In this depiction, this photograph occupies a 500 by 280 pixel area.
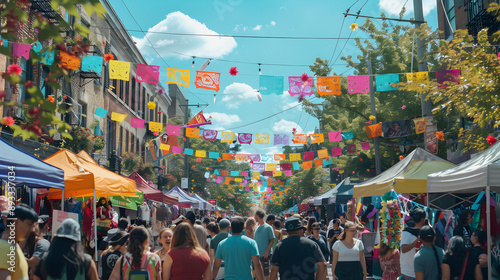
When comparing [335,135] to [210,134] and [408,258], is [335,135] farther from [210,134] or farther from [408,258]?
[408,258]

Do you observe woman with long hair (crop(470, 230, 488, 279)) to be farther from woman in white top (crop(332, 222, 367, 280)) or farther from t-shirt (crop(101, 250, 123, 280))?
t-shirt (crop(101, 250, 123, 280))

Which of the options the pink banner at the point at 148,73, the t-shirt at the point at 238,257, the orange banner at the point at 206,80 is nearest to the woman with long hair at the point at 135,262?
the t-shirt at the point at 238,257

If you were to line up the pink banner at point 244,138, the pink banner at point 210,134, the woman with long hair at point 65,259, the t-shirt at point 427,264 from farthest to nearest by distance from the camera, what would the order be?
1. the pink banner at point 210,134
2. the pink banner at point 244,138
3. the t-shirt at point 427,264
4. the woman with long hair at point 65,259

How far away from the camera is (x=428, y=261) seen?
6.84 meters

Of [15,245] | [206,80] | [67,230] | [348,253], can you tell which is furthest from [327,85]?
[15,245]

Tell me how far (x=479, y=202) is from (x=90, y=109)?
1904 cm

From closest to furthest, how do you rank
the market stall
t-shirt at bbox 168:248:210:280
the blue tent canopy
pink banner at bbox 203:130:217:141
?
1. t-shirt at bbox 168:248:210:280
2. the blue tent canopy
3. the market stall
4. pink banner at bbox 203:130:217:141

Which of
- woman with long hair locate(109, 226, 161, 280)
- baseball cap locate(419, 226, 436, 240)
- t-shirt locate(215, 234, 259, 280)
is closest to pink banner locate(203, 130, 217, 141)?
t-shirt locate(215, 234, 259, 280)

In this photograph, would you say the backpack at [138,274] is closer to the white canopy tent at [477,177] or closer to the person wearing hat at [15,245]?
the person wearing hat at [15,245]

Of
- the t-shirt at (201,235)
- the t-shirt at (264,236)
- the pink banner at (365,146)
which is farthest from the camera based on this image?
the pink banner at (365,146)

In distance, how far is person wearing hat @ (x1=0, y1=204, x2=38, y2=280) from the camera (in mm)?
4449

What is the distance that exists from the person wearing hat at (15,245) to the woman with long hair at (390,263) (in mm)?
6051

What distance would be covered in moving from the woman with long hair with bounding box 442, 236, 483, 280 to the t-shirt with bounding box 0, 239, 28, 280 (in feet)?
16.8

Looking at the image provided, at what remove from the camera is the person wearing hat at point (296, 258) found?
6.98m
